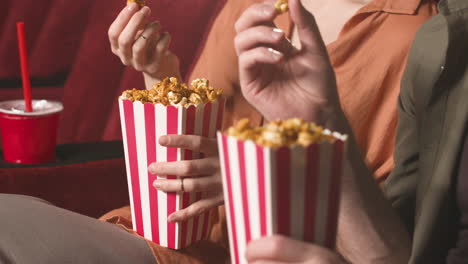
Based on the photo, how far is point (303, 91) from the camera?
0.71m

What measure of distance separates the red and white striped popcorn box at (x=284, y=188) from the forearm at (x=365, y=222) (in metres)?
0.17

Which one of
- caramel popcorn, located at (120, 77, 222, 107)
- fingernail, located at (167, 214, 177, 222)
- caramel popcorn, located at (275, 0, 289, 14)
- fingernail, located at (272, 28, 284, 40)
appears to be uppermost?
caramel popcorn, located at (275, 0, 289, 14)

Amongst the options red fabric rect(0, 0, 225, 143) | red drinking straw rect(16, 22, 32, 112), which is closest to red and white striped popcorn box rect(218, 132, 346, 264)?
red drinking straw rect(16, 22, 32, 112)

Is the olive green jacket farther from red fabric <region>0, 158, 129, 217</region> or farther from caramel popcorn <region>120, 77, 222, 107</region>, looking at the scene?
red fabric <region>0, 158, 129, 217</region>

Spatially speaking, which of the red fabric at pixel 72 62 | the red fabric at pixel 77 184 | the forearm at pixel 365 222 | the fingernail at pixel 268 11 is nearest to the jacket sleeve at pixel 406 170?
the forearm at pixel 365 222

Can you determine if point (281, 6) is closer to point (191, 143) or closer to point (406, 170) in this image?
point (191, 143)

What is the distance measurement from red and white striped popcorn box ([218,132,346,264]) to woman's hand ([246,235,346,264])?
0.03 ft

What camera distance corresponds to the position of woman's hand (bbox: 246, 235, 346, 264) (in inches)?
21.7

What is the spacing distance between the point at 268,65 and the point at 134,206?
0.40m

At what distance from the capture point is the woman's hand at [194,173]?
876 mm

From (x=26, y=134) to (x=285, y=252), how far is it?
3.17 feet

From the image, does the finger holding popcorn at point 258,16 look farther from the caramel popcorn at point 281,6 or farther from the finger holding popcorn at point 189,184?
the finger holding popcorn at point 189,184

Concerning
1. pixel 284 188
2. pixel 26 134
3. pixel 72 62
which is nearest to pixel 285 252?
pixel 284 188

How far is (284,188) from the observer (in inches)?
21.3
